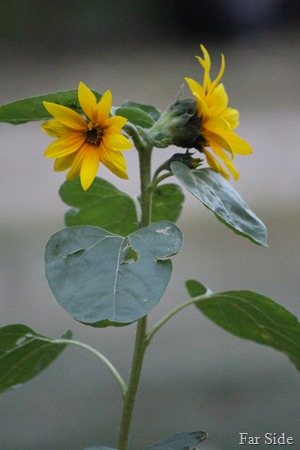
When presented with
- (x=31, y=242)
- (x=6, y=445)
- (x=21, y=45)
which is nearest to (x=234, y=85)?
(x=21, y=45)

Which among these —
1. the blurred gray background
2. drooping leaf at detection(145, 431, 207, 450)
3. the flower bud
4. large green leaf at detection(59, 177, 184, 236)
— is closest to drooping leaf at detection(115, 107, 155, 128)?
the flower bud

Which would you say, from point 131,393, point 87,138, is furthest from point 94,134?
point 131,393

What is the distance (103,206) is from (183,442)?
27 centimetres

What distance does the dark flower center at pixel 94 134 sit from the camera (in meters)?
0.69

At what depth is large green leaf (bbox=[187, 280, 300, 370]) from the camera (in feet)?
2.43

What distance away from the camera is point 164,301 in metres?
2.21

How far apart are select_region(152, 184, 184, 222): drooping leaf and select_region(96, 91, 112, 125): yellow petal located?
21cm

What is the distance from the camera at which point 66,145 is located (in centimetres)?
70

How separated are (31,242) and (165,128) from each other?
1.96 meters

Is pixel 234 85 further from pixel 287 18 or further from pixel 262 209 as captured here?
pixel 262 209

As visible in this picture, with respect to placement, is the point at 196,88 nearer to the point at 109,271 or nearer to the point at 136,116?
the point at 136,116

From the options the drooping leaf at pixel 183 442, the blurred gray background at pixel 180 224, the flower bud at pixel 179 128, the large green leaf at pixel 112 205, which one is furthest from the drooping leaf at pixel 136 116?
the blurred gray background at pixel 180 224

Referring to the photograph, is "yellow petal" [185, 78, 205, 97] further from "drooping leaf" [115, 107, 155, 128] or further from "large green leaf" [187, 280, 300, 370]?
"large green leaf" [187, 280, 300, 370]

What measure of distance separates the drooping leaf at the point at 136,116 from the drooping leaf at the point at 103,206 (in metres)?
0.13
